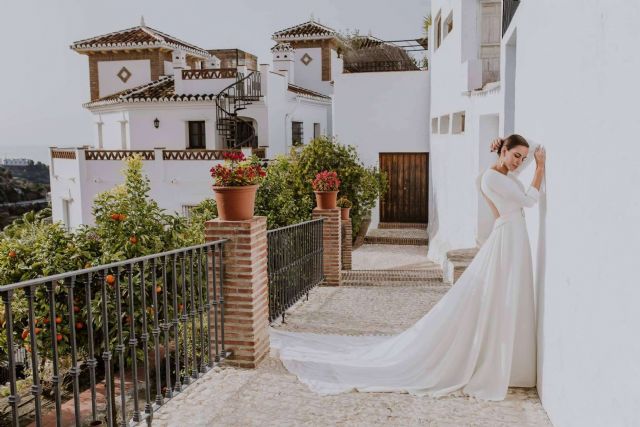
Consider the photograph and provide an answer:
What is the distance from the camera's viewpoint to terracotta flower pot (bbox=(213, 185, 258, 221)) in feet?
17.0

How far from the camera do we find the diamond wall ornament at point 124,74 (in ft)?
93.6

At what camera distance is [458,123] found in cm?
1270

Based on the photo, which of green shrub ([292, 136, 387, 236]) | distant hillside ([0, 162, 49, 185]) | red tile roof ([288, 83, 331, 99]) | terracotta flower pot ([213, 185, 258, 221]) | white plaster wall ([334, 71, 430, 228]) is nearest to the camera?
terracotta flower pot ([213, 185, 258, 221])

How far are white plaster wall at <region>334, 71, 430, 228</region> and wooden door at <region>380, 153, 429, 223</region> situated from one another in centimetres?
39

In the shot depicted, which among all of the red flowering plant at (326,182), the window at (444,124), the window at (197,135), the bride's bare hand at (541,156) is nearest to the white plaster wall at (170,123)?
the window at (197,135)

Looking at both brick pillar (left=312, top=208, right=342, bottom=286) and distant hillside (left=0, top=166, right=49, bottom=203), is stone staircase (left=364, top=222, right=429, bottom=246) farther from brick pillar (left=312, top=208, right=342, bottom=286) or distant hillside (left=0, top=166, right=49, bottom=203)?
distant hillside (left=0, top=166, right=49, bottom=203)

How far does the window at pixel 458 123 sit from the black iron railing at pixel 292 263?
15.2 feet

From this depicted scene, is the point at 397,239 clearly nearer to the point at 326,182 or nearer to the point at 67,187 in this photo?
the point at 326,182

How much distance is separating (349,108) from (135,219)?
13.0 metres

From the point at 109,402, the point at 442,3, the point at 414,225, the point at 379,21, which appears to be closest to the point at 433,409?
the point at 109,402

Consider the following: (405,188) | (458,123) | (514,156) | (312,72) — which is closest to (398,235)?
(405,188)

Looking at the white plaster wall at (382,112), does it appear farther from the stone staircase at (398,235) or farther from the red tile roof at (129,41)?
the red tile roof at (129,41)

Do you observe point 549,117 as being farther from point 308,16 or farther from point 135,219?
point 308,16

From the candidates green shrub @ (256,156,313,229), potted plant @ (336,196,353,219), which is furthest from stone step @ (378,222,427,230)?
green shrub @ (256,156,313,229)
